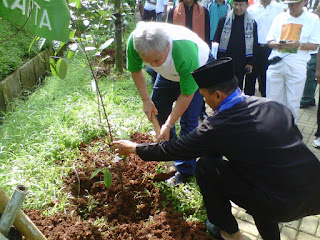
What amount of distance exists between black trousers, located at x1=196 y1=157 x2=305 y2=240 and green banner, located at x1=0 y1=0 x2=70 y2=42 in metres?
1.45

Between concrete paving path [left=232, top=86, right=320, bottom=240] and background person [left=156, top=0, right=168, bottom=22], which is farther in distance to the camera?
background person [left=156, top=0, right=168, bottom=22]

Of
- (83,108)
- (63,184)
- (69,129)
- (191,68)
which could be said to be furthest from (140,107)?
(191,68)

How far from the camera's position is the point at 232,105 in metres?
2.03

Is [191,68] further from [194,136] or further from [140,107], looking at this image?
[140,107]

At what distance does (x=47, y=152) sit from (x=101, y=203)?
98 centimetres

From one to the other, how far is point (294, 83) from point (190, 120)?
5.51 ft

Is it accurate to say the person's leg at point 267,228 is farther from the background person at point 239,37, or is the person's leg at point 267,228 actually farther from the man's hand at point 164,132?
the background person at point 239,37

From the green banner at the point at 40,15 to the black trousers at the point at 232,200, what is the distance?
1.45m

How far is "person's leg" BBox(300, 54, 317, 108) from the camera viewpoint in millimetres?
4848

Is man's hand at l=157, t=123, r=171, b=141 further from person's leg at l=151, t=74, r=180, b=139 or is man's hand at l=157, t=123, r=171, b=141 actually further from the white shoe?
the white shoe

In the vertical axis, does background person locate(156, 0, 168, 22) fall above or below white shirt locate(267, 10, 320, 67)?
below

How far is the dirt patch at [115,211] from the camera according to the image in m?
2.37

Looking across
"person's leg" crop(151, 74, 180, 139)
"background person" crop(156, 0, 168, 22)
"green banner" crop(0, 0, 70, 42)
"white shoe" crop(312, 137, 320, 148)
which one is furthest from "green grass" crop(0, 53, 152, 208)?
"background person" crop(156, 0, 168, 22)

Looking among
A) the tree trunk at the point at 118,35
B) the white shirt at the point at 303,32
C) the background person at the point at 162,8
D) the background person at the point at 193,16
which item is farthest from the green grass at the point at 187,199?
the background person at the point at 162,8
